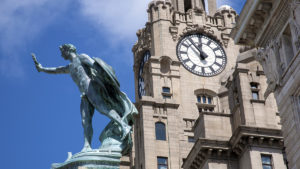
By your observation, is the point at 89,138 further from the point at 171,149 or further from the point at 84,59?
the point at 171,149

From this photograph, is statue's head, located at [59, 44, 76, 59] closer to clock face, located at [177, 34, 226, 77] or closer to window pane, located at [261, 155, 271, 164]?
window pane, located at [261, 155, 271, 164]

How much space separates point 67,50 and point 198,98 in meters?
54.3

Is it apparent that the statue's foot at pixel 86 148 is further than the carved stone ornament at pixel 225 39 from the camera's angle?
No

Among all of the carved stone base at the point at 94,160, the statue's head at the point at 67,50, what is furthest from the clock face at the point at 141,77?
the carved stone base at the point at 94,160

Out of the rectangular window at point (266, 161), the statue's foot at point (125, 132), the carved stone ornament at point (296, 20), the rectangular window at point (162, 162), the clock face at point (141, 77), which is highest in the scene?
the clock face at point (141, 77)

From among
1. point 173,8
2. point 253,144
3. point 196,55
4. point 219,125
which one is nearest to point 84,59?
point 253,144

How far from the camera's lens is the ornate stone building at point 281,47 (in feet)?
96.0

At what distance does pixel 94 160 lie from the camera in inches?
1033

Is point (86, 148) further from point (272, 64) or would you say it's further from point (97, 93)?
point (272, 64)

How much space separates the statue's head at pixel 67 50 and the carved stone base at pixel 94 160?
396 centimetres

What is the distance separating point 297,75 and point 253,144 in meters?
25.2

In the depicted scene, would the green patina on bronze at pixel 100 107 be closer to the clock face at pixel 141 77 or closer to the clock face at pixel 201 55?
the clock face at pixel 201 55

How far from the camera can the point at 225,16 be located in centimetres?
9000

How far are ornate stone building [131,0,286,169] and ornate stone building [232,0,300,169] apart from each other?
21364 mm
